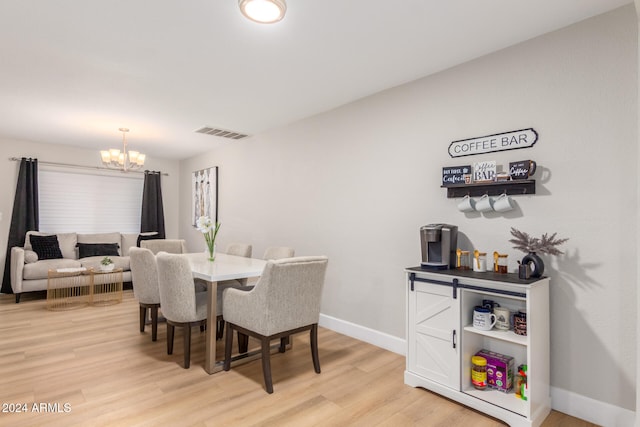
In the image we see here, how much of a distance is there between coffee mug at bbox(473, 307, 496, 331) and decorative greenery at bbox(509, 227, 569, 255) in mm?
461

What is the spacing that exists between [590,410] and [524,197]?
1.33m

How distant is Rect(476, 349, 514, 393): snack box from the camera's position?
2.17 meters

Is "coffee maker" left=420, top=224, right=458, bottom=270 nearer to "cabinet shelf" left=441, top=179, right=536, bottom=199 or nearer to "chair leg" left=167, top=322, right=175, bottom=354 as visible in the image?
"cabinet shelf" left=441, top=179, right=536, bottom=199

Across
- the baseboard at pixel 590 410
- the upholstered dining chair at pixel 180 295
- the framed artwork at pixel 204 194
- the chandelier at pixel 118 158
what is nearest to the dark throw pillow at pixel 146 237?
the framed artwork at pixel 204 194

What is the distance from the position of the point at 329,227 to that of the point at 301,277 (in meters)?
1.38

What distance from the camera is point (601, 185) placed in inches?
80.4

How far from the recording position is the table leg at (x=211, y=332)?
2.61 m

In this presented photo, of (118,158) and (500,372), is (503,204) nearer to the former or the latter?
(500,372)

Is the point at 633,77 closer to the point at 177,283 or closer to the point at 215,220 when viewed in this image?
the point at 177,283

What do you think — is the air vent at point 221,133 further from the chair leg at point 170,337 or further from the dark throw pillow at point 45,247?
the dark throw pillow at point 45,247

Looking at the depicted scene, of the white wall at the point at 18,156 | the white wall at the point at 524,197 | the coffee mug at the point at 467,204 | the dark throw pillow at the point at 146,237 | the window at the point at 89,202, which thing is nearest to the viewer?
the white wall at the point at 524,197

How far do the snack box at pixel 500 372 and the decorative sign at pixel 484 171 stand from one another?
3.93 feet

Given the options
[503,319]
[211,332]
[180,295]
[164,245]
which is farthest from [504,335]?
[164,245]

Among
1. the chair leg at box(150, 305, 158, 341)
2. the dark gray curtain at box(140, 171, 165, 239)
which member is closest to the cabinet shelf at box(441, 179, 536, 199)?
the chair leg at box(150, 305, 158, 341)
